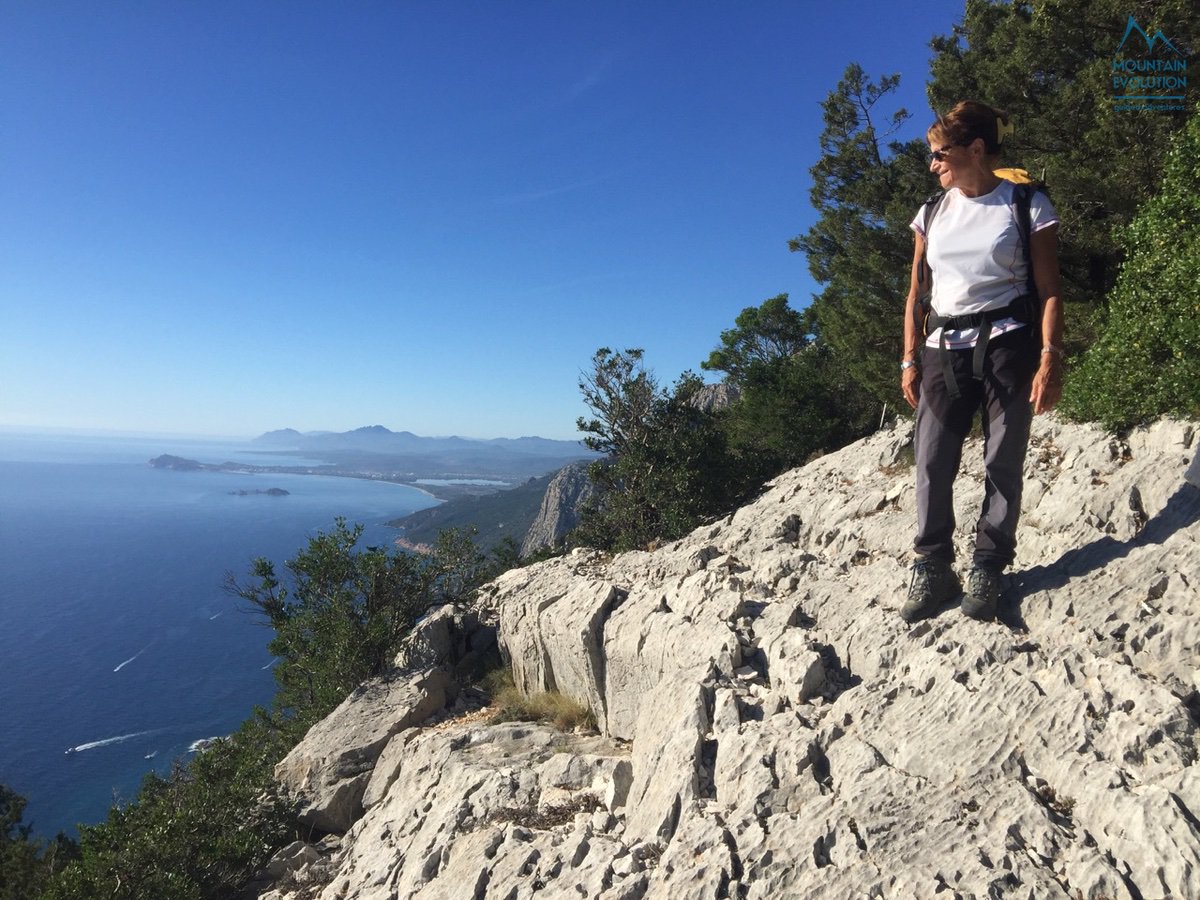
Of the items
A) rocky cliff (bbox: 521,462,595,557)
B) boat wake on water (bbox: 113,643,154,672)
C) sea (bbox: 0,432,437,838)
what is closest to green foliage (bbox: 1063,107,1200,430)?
sea (bbox: 0,432,437,838)

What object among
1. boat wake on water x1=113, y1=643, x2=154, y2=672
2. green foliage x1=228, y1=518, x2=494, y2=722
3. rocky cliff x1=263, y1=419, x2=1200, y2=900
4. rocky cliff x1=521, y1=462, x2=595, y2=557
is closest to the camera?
rocky cliff x1=263, y1=419, x2=1200, y2=900

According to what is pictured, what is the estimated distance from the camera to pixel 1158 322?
6.40 m

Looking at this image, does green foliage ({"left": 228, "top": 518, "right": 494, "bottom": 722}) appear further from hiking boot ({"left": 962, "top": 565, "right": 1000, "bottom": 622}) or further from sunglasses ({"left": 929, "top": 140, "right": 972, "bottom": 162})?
sunglasses ({"left": 929, "top": 140, "right": 972, "bottom": 162})

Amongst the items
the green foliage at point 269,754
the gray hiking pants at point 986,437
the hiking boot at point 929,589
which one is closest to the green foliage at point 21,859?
the green foliage at point 269,754

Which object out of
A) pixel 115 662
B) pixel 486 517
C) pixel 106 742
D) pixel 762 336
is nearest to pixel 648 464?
pixel 762 336

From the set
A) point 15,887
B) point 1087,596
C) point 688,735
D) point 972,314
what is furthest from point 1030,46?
point 15,887

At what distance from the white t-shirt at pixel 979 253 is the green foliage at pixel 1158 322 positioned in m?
2.84

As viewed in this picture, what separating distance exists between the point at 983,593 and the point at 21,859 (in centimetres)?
3294

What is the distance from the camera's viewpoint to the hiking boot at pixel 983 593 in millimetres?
4898

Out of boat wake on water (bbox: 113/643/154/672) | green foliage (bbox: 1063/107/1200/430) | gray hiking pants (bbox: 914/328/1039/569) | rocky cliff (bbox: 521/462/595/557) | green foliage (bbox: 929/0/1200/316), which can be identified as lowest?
boat wake on water (bbox: 113/643/154/672)

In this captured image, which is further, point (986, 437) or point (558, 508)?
point (558, 508)

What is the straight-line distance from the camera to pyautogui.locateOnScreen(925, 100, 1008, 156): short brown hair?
14.9ft

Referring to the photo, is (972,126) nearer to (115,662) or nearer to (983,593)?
(983,593)

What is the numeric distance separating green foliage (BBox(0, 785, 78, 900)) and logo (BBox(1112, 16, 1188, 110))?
29.6 metres
